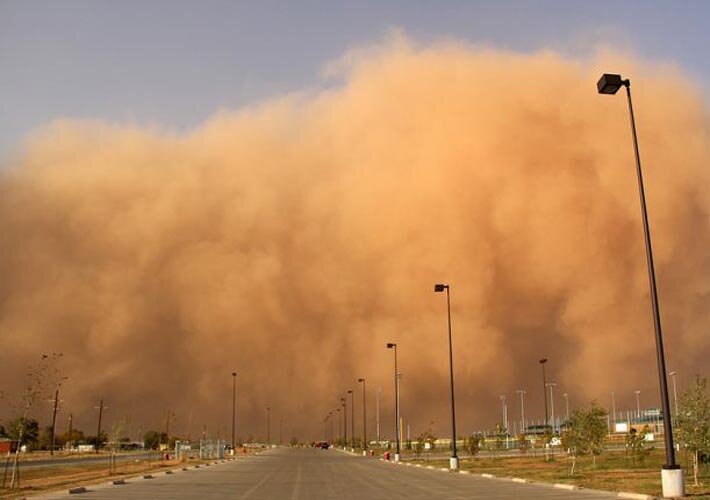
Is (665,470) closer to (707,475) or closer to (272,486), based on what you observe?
(707,475)

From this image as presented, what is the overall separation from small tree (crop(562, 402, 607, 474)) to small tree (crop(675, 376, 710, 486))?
1001cm

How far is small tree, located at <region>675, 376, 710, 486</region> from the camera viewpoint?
77.5 feet

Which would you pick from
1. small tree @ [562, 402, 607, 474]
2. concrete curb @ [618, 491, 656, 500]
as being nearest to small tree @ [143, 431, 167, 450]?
small tree @ [562, 402, 607, 474]

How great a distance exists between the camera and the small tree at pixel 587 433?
34.2m

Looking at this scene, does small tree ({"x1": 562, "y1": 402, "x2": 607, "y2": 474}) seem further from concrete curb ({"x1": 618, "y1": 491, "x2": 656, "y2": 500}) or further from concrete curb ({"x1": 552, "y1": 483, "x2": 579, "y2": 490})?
concrete curb ({"x1": 618, "y1": 491, "x2": 656, "y2": 500})

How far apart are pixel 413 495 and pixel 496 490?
366 cm

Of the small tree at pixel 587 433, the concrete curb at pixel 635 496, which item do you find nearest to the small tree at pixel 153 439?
the small tree at pixel 587 433

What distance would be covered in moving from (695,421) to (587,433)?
10936 millimetres

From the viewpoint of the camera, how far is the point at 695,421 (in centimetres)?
2397

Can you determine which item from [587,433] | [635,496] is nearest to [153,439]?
[587,433]

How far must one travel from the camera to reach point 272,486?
2555 cm

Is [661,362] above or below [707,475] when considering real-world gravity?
above

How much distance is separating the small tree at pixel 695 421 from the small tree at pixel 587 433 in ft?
32.8

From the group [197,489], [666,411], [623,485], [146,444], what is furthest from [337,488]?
[146,444]
